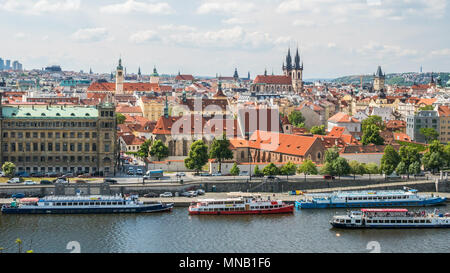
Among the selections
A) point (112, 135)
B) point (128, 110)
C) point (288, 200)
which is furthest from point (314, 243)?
point (128, 110)

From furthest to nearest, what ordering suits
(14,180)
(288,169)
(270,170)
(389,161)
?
(389,161), (288,169), (270,170), (14,180)

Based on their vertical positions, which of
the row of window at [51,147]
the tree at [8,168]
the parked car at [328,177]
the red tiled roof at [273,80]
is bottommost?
the parked car at [328,177]

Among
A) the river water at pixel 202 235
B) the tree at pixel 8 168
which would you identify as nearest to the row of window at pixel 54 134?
the tree at pixel 8 168

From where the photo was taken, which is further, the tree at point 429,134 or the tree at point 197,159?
the tree at point 429,134

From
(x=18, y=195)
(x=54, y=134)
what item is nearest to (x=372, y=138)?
(x=54, y=134)

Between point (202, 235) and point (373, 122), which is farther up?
point (373, 122)

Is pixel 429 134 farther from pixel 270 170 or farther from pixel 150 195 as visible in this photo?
pixel 150 195

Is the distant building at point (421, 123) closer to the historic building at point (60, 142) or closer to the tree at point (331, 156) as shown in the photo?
the tree at point (331, 156)

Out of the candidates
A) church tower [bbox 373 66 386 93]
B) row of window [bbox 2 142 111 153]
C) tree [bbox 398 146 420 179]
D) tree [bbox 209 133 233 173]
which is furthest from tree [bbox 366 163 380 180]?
church tower [bbox 373 66 386 93]
